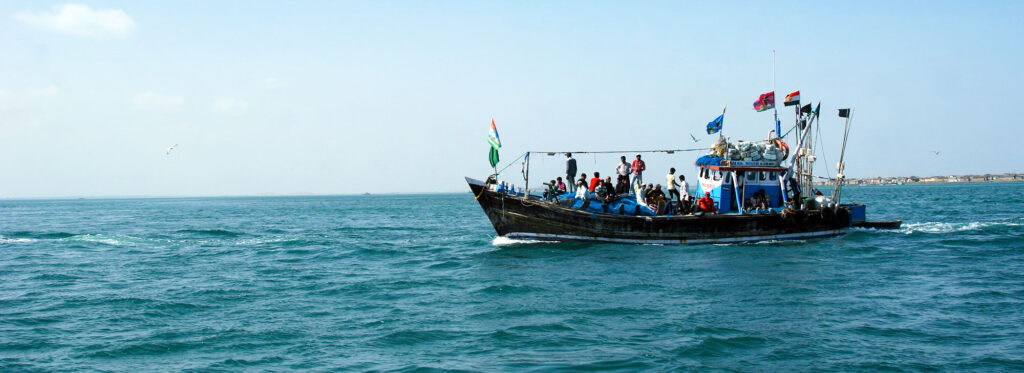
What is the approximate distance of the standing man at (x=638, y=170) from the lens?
2780cm

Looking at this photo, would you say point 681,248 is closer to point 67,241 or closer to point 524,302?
point 524,302

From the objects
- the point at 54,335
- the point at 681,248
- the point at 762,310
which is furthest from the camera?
the point at 681,248

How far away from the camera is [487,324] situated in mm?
14711

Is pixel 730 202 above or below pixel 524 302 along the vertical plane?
above

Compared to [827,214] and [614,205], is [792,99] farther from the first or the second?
[614,205]

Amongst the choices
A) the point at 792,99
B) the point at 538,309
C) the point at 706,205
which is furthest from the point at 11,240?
the point at 792,99

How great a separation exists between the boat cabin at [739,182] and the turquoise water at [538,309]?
2703 millimetres

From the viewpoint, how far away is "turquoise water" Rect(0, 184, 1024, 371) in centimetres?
1209

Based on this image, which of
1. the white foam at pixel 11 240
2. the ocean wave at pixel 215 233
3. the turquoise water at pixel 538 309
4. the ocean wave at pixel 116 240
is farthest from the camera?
the ocean wave at pixel 215 233

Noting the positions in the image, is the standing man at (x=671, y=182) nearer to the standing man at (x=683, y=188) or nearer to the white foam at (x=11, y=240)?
the standing man at (x=683, y=188)

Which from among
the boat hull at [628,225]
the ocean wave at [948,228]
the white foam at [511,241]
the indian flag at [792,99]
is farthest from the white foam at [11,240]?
the ocean wave at [948,228]

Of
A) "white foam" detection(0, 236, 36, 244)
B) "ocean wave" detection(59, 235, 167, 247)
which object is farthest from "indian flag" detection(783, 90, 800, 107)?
"white foam" detection(0, 236, 36, 244)

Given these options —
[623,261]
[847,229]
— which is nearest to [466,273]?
[623,261]

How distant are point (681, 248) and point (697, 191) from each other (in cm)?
541
